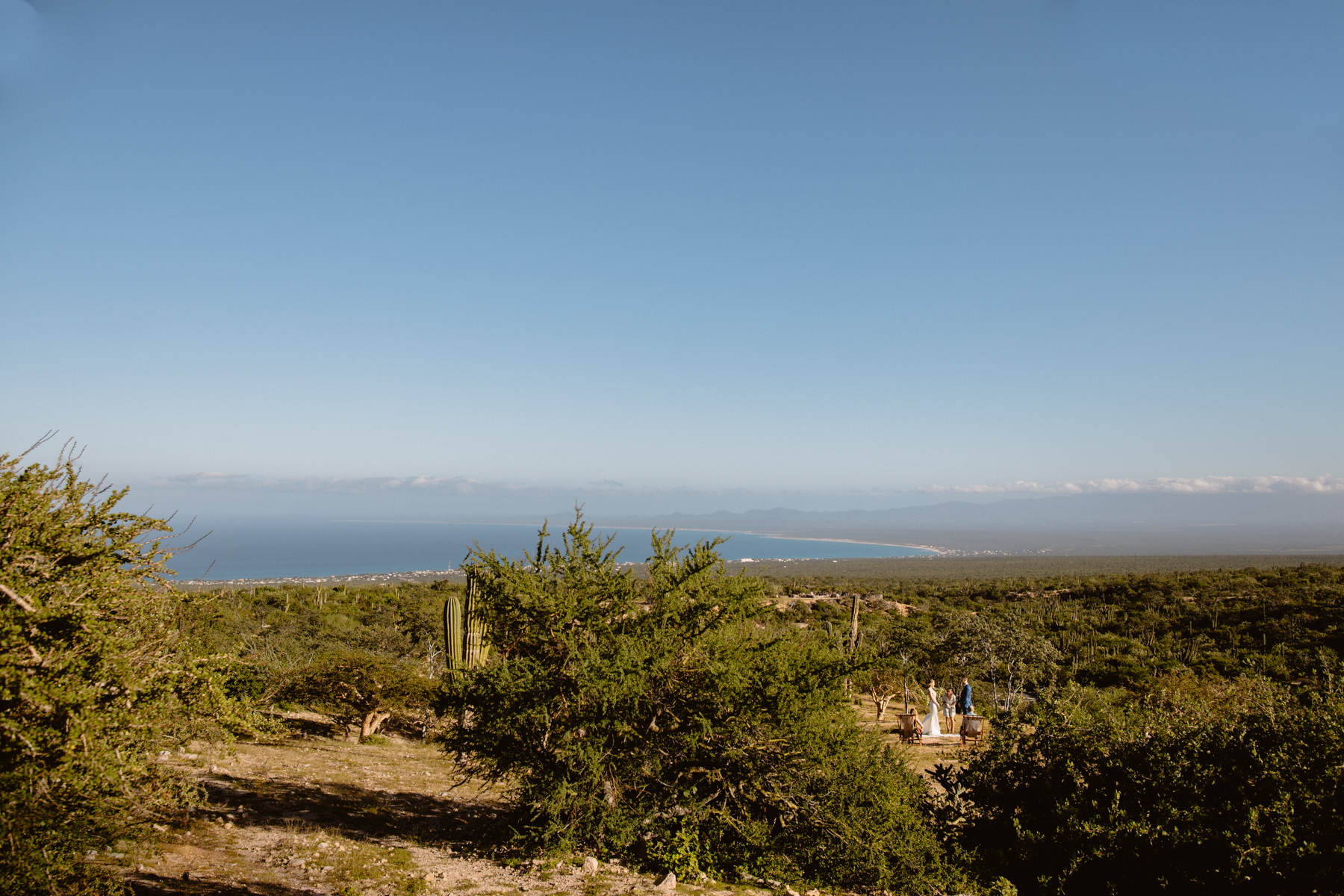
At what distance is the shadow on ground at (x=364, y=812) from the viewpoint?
10.7m

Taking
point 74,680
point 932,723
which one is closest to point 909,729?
point 932,723

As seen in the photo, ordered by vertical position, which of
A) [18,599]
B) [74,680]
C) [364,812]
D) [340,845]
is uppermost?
[18,599]

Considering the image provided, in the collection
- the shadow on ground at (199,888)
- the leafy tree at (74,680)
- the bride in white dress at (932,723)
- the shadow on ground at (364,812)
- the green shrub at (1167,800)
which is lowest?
the bride in white dress at (932,723)

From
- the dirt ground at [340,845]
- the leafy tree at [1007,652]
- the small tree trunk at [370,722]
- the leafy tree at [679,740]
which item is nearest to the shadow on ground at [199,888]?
the dirt ground at [340,845]

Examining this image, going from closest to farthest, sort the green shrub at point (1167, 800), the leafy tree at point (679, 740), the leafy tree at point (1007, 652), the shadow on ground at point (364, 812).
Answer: the green shrub at point (1167, 800) → the leafy tree at point (679, 740) → the shadow on ground at point (364, 812) → the leafy tree at point (1007, 652)

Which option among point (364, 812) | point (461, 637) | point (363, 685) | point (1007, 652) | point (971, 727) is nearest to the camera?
point (364, 812)

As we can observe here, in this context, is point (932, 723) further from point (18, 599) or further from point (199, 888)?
point (18, 599)

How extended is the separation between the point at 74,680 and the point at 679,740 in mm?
6583

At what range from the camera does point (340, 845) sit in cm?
960

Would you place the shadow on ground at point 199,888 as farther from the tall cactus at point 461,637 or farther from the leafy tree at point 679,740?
the tall cactus at point 461,637

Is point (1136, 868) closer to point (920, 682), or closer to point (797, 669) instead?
point (797, 669)

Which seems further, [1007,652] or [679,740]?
[1007,652]

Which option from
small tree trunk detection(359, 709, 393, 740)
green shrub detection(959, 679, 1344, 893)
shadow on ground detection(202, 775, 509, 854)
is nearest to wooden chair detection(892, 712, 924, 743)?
green shrub detection(959, 679, 1344, 893)

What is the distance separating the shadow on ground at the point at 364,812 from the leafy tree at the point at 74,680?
14.3ft
